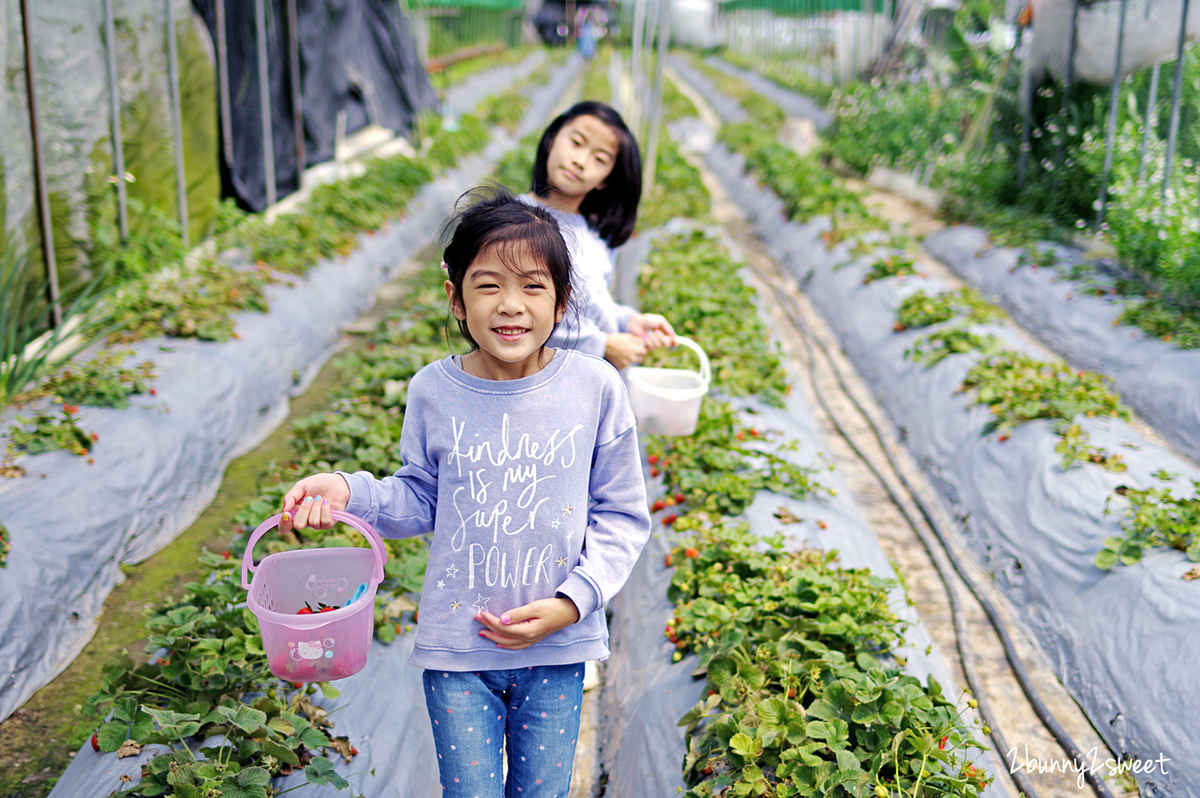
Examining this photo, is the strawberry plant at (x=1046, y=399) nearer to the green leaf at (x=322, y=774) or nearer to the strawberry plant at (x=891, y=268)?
the strawberry plant at (x=891, y=268)

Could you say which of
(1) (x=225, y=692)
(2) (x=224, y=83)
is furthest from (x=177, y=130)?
(1) (x=225, y=692)

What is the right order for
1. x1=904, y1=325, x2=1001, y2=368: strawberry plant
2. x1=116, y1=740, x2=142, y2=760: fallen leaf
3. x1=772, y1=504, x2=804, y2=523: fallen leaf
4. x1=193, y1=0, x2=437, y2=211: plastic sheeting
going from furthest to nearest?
x1=193, y1=0, x2=437, y2=211: plastic sheeting, x1=904, y1=325, x2=1001, y2=368: strawberry plant, x1=772, y1=504, x2=804, y2=523: fallen leaf, x1=116, y1=740, x2=142, y2=760: fallen leaf

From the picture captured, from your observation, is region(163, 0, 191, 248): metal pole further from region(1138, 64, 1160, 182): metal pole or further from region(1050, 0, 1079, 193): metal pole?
region(1050, 0, 1079, 193): metal pole

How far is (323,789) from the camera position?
1.98 meters

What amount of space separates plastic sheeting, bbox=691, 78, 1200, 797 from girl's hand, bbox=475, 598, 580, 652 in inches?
74.9

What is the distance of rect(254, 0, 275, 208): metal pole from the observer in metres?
6.76

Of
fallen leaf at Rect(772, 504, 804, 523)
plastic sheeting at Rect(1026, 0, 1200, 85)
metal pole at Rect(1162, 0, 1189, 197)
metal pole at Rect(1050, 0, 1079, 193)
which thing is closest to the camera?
fallen leaf at Rect(772, 504, 804, 523)

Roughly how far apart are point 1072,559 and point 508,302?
2.69 m

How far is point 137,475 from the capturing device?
134 inches

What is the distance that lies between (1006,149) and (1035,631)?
20.0ft

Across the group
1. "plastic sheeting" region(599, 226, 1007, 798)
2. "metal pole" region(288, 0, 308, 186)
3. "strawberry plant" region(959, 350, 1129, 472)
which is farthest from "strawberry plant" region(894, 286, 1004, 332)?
"metal pole" region(288, 0, 308, 186)

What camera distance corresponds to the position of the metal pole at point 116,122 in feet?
15.6

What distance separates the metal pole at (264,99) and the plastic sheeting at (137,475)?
185cm

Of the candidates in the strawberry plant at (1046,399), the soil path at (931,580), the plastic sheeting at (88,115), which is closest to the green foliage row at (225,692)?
the soil path at (931,580)
